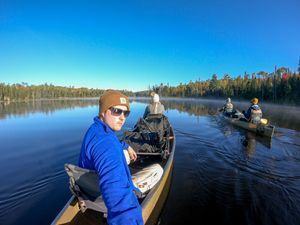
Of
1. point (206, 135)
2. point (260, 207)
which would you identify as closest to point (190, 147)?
point (206, 135)

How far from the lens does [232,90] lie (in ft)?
259

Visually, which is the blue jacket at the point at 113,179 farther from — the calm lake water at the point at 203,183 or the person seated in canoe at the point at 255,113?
the person seated in canoe at the point at 255,113

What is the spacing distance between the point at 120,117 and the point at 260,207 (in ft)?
16.6

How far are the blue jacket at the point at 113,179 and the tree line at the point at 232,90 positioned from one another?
52.5m

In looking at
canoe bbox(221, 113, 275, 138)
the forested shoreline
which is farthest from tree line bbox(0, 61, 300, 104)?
canoe bbox(221, 113, 275, 138)

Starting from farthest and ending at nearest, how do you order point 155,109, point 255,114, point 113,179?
point 255,114, point 155,109, point 113,179

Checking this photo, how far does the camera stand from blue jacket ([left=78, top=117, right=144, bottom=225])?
1607mm

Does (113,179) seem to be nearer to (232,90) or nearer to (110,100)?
(110,100)

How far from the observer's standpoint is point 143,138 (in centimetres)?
737

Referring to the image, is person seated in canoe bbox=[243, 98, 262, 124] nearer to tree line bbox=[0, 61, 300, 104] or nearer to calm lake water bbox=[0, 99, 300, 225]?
calm lake water bbox=[0, 99, 300, 225]

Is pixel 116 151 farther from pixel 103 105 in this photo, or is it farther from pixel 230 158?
pixel 230 158

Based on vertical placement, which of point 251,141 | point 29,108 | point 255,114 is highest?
point 255,114

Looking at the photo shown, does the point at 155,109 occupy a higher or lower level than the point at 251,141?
higher

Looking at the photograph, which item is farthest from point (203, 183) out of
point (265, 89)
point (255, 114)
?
point (265, 89)
